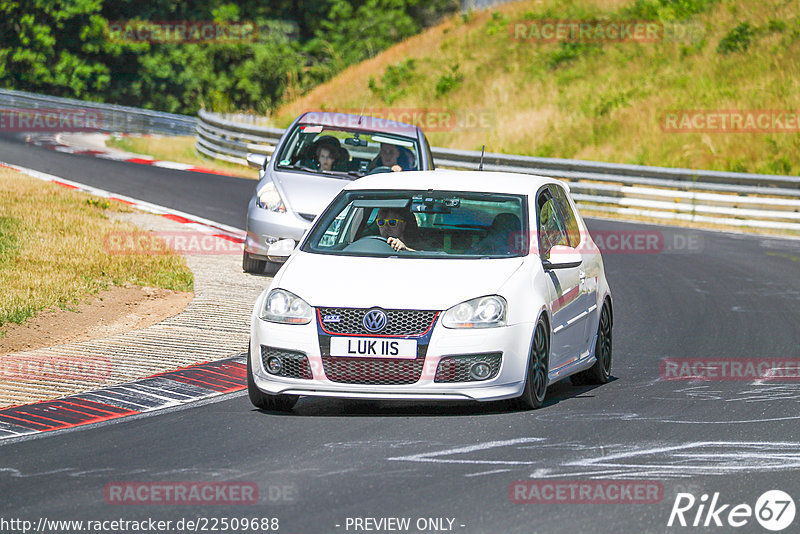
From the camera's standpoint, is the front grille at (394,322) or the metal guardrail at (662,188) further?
the metal guardrail at (662,188)

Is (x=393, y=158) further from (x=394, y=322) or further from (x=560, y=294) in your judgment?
(x=394, y=322)

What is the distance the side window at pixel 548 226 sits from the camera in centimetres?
955

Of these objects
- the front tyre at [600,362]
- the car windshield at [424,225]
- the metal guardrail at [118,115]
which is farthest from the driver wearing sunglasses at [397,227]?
the metal guardrail at [118,115]

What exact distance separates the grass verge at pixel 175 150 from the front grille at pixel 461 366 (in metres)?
20.8

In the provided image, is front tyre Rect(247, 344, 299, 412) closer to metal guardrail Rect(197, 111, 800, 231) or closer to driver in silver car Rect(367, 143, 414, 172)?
driver in silver car Rect(367, 143, 414, 172)

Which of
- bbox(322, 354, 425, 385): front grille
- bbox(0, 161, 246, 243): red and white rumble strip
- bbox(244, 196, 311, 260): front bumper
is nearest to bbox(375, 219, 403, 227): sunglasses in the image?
bbox(322, 354, 425, 385): front grille

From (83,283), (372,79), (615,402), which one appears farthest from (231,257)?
(372,79)

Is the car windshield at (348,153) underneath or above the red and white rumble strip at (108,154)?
above

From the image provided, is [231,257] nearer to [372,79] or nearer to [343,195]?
[343,195]

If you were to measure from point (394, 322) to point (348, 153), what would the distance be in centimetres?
787

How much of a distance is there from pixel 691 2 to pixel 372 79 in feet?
33.8

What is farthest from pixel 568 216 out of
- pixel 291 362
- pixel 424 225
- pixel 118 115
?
pixel 118 115

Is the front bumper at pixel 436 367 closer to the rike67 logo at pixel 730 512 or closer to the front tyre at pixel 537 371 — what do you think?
the front tyre at pixel 537 371

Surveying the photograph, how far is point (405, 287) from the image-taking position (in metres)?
8.45
